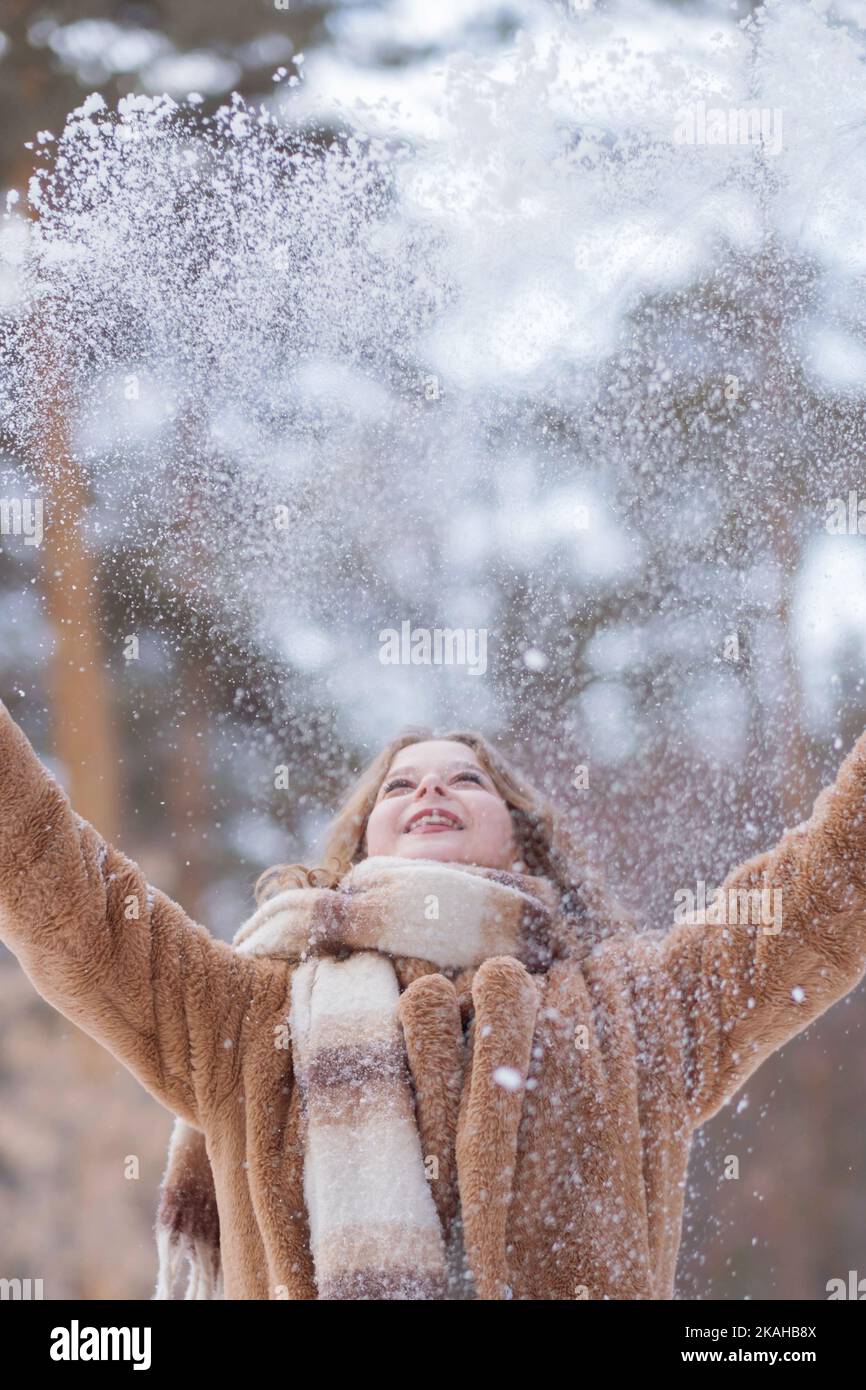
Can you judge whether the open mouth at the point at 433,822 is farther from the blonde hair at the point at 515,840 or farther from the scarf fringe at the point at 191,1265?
the scarf fringe at the point at 191,1265

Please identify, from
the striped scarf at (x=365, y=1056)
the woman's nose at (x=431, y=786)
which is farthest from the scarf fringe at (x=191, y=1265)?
the woman's nose at (x=431, y=786)

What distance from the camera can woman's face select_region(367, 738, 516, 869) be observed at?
2.93ft

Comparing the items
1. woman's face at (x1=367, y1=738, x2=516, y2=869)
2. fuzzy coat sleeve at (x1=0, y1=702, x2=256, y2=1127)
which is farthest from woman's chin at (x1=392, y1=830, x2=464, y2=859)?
fuzzy coat sleeve at (x1=0, y1=702, x2=256, y2=1127)

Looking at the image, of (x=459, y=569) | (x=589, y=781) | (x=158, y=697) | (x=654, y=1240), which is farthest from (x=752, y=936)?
(x=158, y=697)

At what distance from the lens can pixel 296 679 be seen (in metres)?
1.25

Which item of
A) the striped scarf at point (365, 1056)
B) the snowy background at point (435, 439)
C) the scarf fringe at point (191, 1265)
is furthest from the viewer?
the snowy background at point (435, 439)

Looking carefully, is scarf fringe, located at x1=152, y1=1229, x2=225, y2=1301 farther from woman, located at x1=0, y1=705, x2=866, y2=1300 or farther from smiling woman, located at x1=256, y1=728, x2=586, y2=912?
smiling woman, located at x1=256, y1=728, x2=586, y2=912

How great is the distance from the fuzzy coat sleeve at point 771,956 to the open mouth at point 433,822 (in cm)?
19

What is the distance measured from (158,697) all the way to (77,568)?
0.61ft

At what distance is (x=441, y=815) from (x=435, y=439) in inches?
22.2

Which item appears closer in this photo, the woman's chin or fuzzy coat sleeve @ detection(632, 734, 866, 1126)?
fuzzy coat sleeve @ detection(632, 734, 866, 1126)

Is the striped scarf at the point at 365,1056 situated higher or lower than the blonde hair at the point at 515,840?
lower

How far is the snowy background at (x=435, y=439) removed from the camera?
4.01 ft
